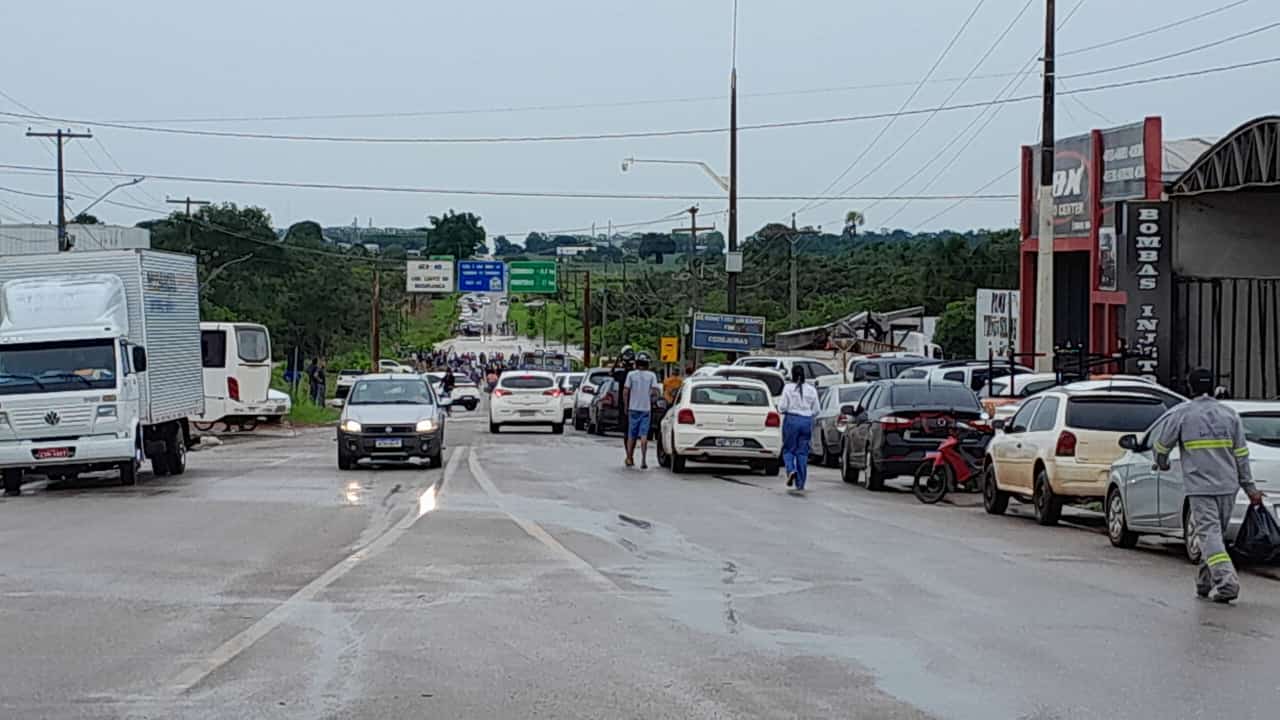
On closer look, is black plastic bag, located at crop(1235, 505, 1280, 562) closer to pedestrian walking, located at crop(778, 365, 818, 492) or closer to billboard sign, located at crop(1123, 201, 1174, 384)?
pedestrian walking, located at crop(778, 365, 818, 492)

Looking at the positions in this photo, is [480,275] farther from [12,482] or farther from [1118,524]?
[1118,524]

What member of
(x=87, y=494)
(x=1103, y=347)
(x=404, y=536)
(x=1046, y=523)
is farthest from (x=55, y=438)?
(x=1103, y=347)

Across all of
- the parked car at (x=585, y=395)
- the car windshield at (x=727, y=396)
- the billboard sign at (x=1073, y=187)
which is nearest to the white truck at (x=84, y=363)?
the car windshield at (x=727, y=396)

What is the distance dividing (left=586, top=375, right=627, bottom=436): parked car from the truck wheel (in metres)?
18.8

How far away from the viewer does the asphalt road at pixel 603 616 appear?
8.73m

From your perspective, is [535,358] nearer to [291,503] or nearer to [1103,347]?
[1103,347]

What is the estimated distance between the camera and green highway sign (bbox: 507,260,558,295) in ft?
231

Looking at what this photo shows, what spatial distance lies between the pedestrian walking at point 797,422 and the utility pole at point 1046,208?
1023 cm

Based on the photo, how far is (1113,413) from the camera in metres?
19.0

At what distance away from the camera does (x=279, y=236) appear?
9144 centimetres

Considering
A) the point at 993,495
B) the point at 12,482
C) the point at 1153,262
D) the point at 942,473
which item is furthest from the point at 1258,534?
the point at 12,482

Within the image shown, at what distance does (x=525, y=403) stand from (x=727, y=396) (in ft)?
52.2

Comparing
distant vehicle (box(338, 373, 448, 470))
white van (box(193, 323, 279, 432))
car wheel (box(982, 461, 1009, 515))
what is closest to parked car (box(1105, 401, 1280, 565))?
car wheel (box(982, 461, 1009, 515))

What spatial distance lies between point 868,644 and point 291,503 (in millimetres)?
12096
